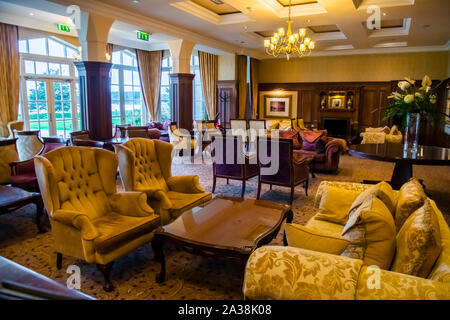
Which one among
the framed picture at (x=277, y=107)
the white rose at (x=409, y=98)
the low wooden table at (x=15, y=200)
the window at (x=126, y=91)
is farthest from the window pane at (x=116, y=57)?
the white rose at (x=409, y=98)

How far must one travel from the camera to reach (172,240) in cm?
262

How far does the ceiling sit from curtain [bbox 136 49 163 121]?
1.79 meters

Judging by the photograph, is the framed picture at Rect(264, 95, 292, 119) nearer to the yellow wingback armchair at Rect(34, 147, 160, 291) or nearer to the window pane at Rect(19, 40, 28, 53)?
the window pane at Rect(19, 40, 28, 53)

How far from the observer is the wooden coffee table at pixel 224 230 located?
8.19 feet

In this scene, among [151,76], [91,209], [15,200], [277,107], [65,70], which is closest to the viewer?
[91,209]

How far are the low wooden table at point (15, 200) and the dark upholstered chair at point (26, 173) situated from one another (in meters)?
0.51

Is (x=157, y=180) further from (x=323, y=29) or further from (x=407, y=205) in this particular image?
(x=323, y=29)

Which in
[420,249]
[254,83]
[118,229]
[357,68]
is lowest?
→ [118,229]

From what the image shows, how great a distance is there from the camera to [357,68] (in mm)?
11148

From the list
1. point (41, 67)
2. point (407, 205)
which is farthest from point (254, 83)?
point (407, 205)

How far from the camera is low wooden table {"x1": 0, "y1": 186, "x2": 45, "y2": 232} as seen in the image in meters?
3.49

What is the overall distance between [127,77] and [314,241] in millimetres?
11033
